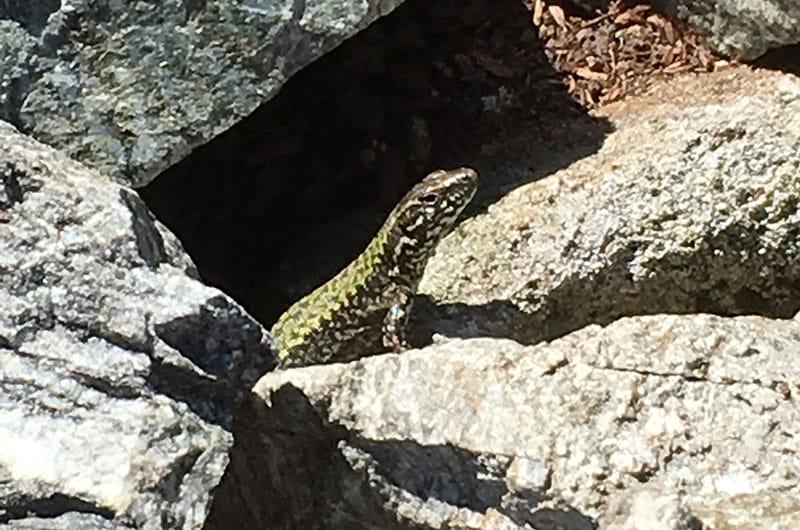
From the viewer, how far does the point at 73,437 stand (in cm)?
278

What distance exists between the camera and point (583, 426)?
9.84 feet

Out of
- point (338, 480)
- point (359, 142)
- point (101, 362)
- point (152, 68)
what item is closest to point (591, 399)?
point (338, 480)

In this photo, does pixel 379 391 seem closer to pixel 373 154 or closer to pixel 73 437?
pixel 73 437

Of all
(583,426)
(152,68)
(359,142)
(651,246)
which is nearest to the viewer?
(583,426)

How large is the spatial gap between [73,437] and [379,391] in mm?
→ 743

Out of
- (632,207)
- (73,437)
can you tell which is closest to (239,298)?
(632,207)

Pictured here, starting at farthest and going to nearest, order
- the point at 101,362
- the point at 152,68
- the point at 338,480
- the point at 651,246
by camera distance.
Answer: the point at 651,246
the point at 152,68
the point at 338,480
the point at 101,362

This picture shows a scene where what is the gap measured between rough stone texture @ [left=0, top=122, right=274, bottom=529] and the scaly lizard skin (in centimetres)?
137

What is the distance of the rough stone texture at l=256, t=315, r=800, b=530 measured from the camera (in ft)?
9.46

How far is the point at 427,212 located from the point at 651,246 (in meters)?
0.70

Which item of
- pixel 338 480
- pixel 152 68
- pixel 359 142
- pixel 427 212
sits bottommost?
pixel 338 480

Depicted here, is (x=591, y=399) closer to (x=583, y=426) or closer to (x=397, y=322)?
(x=583, y=426)

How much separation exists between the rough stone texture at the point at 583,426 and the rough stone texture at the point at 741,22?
1735 mm

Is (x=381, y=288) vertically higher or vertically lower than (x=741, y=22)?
lower
